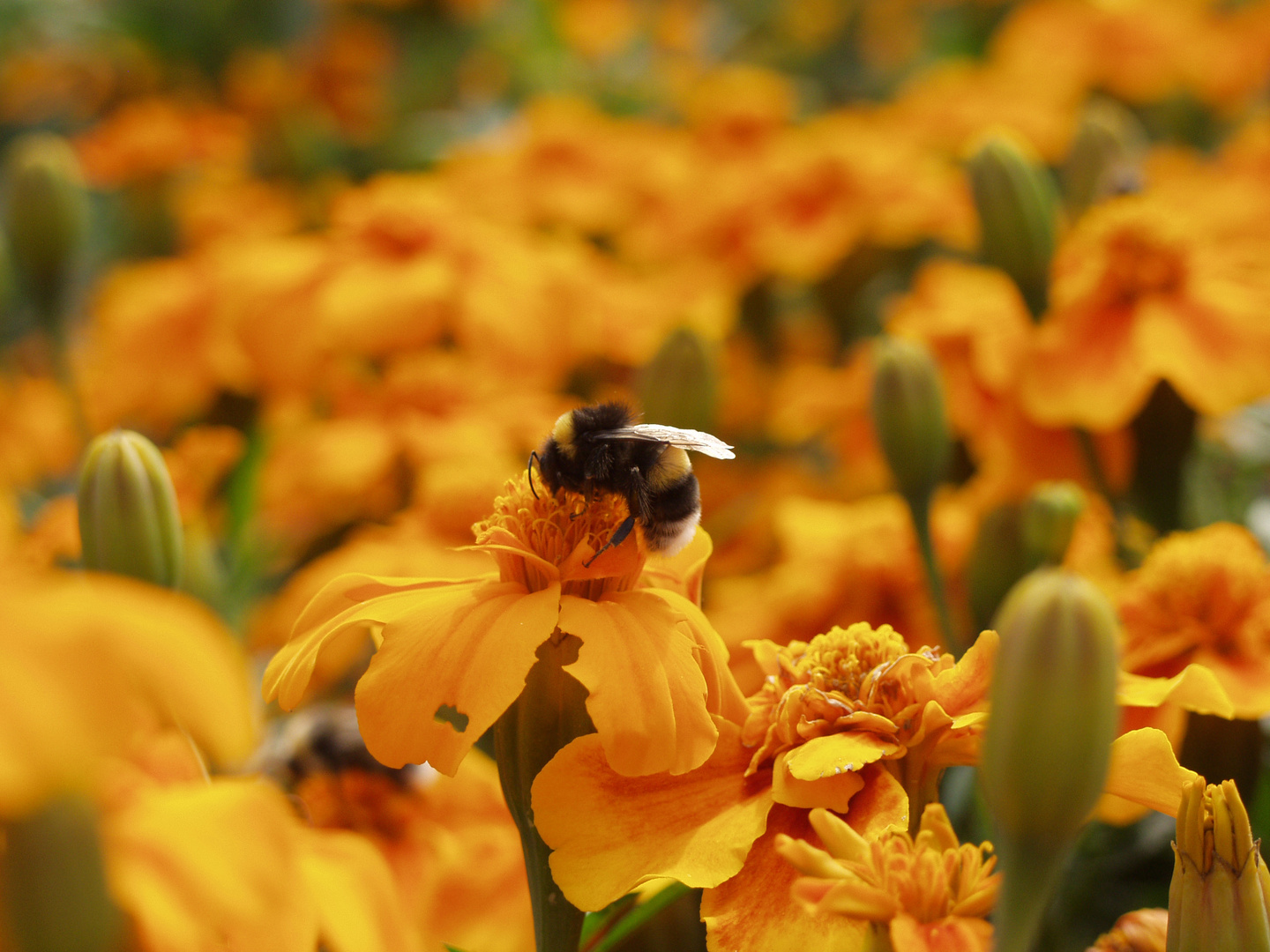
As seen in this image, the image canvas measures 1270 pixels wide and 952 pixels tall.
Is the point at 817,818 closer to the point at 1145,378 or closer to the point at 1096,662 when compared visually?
the point at 1096,662

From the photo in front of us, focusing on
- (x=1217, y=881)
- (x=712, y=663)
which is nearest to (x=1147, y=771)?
(x=1217, y=881)

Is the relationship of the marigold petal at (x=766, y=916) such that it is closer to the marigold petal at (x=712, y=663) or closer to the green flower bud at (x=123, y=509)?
the marigold petal at (x=712, y=663)

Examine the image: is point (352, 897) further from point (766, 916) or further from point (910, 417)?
point (910, 417)

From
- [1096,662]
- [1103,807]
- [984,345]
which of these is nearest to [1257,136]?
[984,345]

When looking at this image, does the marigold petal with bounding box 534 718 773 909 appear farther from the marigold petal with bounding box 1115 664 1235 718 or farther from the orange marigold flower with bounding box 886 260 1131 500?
the orange marigold flower with bounding box 886 260 1131 500

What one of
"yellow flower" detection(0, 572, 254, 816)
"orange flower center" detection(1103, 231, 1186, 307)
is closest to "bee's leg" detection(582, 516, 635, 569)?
"yellow flower" detection(0, 572, 254, 816)
